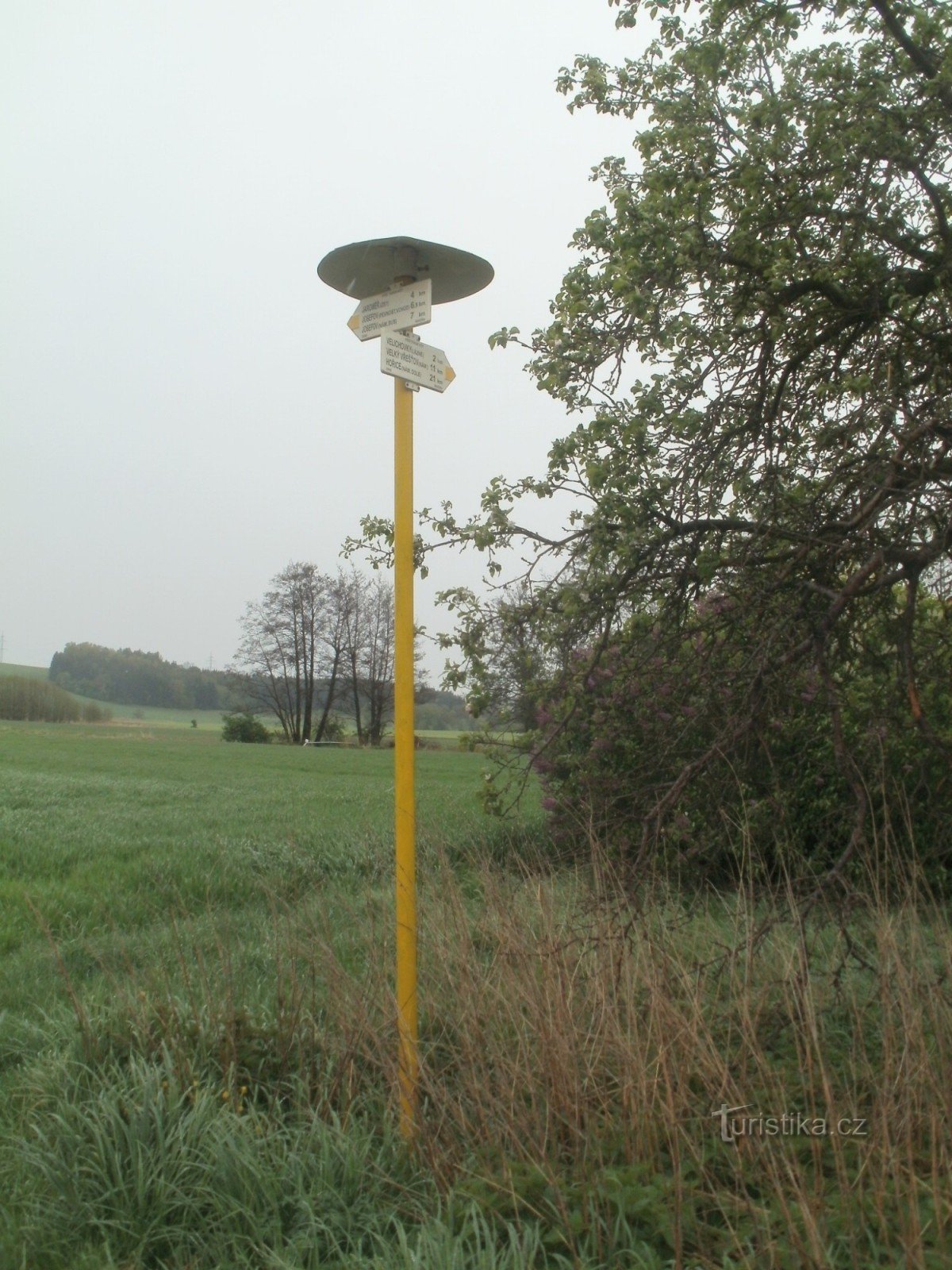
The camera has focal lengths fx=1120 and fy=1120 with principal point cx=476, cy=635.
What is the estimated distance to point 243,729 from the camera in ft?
200

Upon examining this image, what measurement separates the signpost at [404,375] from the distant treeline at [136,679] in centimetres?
6208

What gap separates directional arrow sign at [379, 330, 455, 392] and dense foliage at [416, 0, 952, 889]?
1.86 meters

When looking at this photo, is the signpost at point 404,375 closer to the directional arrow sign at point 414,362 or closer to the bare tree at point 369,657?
the directional arrow sign at point 414,362

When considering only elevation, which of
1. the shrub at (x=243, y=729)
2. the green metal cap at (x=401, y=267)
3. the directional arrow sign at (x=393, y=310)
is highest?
the green metal cap at (x=401, y=267)

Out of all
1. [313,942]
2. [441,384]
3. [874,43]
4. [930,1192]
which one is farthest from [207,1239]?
[874,43]

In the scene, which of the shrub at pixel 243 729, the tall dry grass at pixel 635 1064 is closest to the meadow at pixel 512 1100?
the tall dry grass at pixel 635 1064

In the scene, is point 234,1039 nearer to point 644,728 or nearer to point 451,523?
point 644,728

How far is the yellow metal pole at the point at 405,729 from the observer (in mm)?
4082

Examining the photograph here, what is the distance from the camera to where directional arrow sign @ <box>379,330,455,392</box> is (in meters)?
4.21

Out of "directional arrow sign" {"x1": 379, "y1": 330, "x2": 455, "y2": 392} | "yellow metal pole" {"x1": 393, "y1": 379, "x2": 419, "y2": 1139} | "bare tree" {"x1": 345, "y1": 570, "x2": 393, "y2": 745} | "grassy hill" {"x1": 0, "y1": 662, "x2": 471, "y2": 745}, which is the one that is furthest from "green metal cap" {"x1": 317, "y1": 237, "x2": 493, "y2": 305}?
"grassy hill" {"x1": 0, "y1": 662, "x2": 471, "y2": 745}

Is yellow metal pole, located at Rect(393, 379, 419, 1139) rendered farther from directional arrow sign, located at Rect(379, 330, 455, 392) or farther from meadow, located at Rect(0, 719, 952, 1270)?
meadow, located at Rect(0, 719, 952, 1270)

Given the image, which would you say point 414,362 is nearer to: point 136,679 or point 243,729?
point 243,729

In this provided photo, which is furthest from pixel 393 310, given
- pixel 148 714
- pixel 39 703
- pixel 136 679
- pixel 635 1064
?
pixel 148 714

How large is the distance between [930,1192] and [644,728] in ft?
10.0
